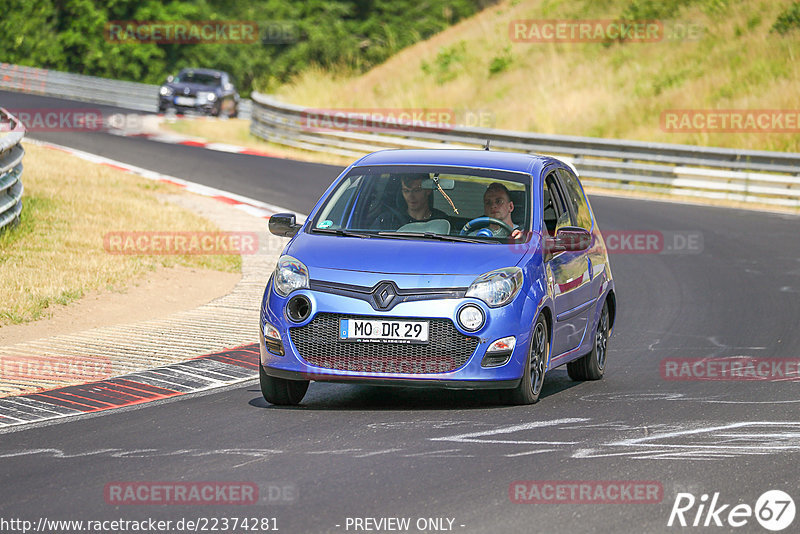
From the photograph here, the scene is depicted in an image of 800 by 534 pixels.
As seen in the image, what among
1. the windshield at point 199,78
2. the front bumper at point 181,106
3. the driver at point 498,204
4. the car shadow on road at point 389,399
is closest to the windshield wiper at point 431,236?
the driver at point 498,204

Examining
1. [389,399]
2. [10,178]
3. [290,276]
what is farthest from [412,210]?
[10,178]

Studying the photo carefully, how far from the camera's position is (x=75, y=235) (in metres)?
16.5

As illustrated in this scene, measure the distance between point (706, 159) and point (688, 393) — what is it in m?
17.4

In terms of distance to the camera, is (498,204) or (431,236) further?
(498,204)

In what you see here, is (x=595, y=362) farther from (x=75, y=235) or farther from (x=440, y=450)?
(x=75, y=235)

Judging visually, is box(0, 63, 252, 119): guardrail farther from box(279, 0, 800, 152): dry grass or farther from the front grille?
the front grille

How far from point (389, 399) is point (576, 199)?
8.04ft

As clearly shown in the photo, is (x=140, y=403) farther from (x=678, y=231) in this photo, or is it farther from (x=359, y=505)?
(x=678, y=231)

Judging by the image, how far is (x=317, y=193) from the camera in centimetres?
2364

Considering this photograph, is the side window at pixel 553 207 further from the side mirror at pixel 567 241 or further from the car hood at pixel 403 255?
the car hood at pixel 403 255

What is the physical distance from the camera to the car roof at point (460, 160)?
30.6ft

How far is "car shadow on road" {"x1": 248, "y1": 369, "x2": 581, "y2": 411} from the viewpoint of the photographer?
28.0 ft

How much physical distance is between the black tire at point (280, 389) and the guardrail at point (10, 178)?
756cm

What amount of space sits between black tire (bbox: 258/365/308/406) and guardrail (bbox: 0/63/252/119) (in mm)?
40112
